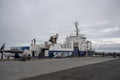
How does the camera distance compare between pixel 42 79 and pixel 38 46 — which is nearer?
pixel 42 79

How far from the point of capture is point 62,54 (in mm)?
44438

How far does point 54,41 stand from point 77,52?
23.4ft

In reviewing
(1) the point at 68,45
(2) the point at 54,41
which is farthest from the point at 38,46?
(1) the point at 68,45

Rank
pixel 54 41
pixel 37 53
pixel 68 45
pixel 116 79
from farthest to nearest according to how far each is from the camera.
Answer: pixel 68 45 < pixel 54 41 < pixel 37 53 < pixel 116 79

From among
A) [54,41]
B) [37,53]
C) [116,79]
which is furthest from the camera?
[54,41]

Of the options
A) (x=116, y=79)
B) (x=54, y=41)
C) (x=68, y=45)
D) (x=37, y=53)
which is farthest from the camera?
(x=68, y=45)

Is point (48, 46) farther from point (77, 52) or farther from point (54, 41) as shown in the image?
point (77, 52)

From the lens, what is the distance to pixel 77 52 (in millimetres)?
46875

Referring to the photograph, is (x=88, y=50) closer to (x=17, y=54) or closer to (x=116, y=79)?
(x=17, y=54)

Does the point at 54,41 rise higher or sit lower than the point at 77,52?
higher

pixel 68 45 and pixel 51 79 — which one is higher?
pixel 68 45

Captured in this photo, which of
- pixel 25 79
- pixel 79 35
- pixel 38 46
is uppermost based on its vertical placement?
pixel 79 35

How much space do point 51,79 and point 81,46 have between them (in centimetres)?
4019

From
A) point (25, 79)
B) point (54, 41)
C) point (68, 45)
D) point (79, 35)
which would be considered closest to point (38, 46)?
point (54, 41)
